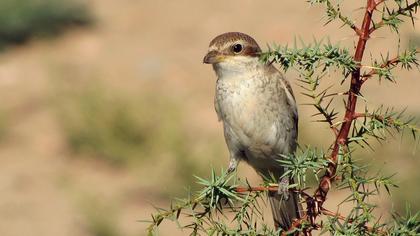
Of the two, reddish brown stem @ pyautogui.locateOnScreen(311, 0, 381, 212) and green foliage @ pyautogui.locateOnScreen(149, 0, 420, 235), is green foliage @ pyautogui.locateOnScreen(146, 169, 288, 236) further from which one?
reddish brown stem @ pyautogui.locateOnScreen(311, 0, 381, 212)

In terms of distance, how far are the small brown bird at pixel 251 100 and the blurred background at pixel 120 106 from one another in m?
2.74

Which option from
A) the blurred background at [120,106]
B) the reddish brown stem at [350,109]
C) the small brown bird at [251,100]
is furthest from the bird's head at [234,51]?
the blurred background at [120,106]

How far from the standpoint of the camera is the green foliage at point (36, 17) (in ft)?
51.7

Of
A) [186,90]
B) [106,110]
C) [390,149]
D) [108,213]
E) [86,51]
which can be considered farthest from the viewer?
[86,51]

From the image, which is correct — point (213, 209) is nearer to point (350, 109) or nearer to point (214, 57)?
point (350, 109)

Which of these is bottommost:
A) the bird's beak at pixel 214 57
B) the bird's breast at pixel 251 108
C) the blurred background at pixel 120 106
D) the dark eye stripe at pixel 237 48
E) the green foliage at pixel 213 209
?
the green foliage at pixel 213 209

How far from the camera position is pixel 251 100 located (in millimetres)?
5301

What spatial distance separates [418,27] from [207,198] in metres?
11.2

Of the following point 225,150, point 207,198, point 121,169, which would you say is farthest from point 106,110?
point 207,198

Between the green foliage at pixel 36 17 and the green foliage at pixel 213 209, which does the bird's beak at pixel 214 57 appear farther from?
the green foliage at pixel 36 17

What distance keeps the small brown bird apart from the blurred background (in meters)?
2.74

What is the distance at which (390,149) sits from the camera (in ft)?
36.4

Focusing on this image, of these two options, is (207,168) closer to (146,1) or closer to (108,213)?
(108,213)

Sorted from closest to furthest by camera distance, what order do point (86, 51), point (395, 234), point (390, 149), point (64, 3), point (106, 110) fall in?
point (395, 234)
point (390, 149)
point (106, 110)
point (86, 51)
point (64, 3)
